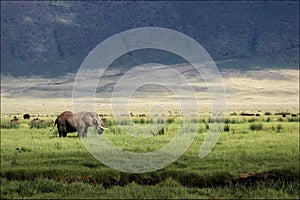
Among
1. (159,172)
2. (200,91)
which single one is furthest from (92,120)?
(200,91)

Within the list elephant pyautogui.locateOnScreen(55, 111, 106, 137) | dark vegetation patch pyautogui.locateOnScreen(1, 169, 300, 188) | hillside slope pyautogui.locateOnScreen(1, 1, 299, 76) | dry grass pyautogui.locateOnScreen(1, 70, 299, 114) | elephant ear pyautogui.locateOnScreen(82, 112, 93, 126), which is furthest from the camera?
hillside slope pyautogui.locateOnScreen(1, 1, 299, 76)

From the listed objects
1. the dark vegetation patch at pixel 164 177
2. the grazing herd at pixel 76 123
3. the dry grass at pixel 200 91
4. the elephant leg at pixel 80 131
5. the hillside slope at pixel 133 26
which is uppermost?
the hillside slope at pixel 133 26

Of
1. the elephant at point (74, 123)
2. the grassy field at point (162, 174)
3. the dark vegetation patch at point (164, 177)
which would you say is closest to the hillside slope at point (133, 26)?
the elephant at point (74, 123)

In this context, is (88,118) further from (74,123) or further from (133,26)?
(133,26)

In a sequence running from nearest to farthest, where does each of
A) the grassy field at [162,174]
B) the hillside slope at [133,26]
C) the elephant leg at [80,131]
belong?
1. the grassy field at [162,174]
2. the elephant leg at [80,131]
3. the hillside slope at [133,26]

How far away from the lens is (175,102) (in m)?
100

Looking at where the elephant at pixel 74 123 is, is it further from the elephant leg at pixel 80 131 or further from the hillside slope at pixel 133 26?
the hillside slope at pixel 133 26

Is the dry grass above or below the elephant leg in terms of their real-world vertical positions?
above

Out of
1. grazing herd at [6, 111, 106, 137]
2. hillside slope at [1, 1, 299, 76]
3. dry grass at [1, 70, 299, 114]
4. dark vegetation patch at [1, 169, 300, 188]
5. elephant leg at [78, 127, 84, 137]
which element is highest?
hillside slope at [1, 1, 299, 76]

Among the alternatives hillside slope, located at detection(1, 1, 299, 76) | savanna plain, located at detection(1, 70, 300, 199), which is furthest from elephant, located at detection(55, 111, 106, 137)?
hillside slope, located at detection(1, 1, 299, 76)

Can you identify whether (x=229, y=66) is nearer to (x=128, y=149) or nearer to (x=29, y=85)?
(x=29, y=85)

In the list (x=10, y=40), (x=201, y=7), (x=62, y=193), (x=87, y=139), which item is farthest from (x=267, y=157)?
(x=201, y=7)

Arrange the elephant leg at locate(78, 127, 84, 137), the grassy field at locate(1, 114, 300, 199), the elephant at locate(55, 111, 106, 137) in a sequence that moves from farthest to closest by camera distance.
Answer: the elephant at locate(55, 111, 106, 137), the elephant leg at locate(78, 127, 84, 137), the grassy field at locate(1, 114, 300, 199)

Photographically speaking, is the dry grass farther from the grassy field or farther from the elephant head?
the grassy field
